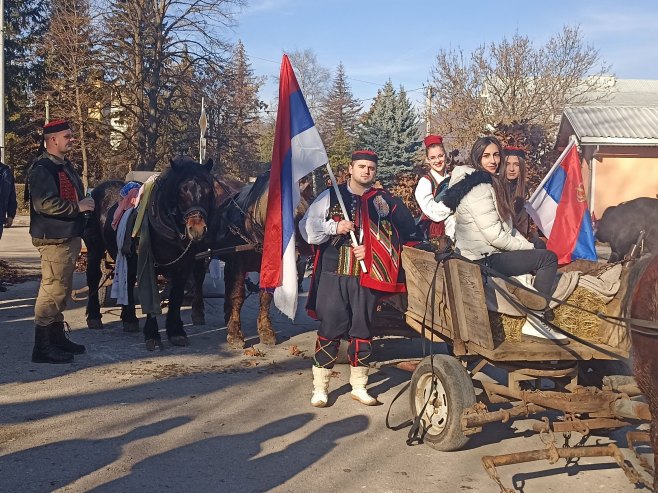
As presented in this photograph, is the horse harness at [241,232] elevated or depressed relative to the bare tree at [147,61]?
depressed

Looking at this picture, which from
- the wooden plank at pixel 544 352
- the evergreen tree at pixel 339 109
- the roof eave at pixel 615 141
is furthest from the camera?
the evergreen tree at pixel 339 109

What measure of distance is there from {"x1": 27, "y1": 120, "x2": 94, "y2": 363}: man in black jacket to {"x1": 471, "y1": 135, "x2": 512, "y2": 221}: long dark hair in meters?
3.63

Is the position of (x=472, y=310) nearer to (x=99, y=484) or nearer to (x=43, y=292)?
(x=99, y=484)

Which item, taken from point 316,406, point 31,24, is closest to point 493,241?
point 316,406

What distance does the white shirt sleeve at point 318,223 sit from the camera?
6.05 metres

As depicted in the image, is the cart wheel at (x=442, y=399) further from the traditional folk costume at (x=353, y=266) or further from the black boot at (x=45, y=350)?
the black boot at (x=45, y=350)

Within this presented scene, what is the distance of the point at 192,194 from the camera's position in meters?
7.61

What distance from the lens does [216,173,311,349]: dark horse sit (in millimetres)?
8320

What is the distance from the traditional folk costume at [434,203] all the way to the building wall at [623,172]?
67.7ft

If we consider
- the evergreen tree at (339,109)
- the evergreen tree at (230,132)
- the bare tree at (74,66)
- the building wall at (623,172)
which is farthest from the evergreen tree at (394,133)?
the evergreen tree at (339,109)

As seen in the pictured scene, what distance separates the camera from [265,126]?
76.8m

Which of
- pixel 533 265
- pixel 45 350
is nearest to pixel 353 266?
pixel 533 265

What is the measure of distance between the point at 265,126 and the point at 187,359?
70420mm

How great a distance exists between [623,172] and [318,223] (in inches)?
931
